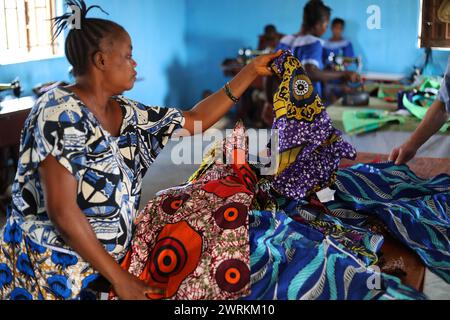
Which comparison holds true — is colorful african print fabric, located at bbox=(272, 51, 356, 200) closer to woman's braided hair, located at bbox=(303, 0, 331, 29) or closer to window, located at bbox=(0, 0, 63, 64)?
woman's braided hair, located at bbox=(303, 0, 331, 29)

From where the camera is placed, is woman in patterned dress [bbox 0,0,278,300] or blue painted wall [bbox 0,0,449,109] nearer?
woman in patterned dress [bbox 0,0,278,300]

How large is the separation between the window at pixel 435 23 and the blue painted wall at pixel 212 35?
14.4 feet

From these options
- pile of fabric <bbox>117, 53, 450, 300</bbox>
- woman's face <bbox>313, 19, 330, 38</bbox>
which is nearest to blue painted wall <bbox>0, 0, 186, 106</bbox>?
woman's face <bbox>313, 19, 330, 38</bbox>

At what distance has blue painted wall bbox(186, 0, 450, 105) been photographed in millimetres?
7375

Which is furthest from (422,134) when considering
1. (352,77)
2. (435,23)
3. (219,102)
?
(352,77)

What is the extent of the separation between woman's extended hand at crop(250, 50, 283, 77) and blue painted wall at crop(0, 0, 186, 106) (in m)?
3.65

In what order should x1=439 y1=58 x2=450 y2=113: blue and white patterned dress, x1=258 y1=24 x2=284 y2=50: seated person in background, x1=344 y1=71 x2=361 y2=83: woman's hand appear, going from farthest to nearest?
1. x1=258 y1=24 x2=284 y2=50: seated person in background
2. x1=344 y1=71 x2=361 y2=83: woman's hand
3. x1=439 y1=58 x2=450 y2=113: blue and white patterned dress

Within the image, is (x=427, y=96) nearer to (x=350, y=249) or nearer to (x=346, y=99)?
(x=346, y=99)

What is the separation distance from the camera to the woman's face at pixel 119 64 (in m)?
1.66

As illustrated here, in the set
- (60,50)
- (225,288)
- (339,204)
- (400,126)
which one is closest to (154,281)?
(225,288)

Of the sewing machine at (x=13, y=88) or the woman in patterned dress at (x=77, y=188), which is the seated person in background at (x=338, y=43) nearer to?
the sewing machine at (x=13, y=88)

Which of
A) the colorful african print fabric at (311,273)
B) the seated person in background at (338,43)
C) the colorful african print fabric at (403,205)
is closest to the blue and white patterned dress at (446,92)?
the colorful african print fabric at (403,205)

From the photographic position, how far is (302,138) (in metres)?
2.25

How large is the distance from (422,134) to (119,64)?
159 centimetres
